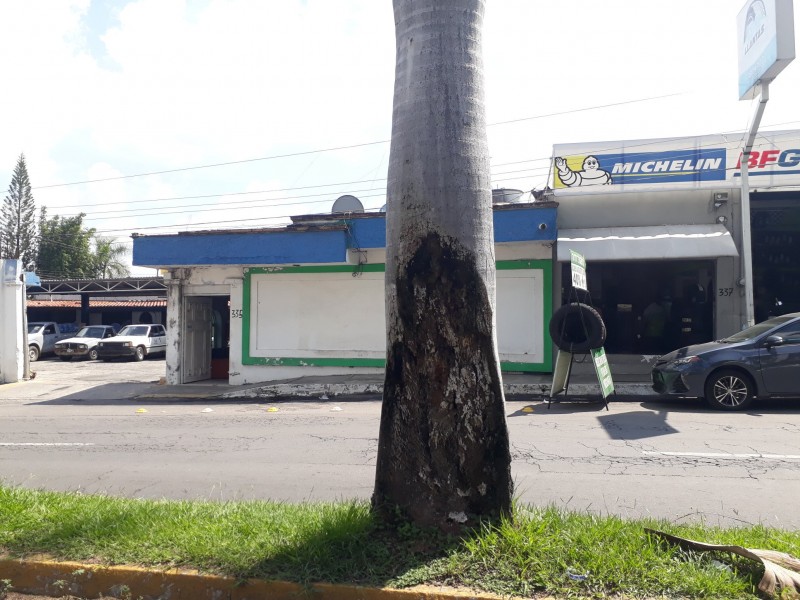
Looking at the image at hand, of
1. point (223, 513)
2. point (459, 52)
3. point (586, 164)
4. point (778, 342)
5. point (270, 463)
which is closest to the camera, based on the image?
point (459, 52)

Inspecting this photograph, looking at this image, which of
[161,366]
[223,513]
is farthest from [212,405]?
[161,366]

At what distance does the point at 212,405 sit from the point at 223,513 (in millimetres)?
9708

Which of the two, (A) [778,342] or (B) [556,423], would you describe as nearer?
(B) [556,423]

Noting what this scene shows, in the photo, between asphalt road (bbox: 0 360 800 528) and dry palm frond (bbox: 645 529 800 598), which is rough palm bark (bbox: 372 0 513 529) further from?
asphalt road (bbox: 0 360 800 528)

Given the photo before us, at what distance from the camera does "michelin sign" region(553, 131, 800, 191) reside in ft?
49.8

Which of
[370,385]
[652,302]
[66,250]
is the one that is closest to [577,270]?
[652,302]

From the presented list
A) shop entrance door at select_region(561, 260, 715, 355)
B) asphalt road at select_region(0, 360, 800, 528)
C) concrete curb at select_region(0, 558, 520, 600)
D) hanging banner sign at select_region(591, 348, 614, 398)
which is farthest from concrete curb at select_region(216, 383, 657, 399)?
concrete curb at select_region(0, 558, 520, 600)

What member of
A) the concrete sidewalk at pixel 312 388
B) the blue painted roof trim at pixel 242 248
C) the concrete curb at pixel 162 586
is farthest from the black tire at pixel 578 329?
the concrete curb at pixel 162 586

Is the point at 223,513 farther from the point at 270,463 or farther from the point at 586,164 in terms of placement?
the point at 586,164

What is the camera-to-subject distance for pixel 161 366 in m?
25.8

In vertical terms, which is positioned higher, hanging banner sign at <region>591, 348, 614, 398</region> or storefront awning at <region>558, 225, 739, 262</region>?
storefront awning at <region>558, 225, 739, 262</region>

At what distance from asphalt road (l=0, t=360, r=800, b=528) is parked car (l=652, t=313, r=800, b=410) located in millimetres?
354

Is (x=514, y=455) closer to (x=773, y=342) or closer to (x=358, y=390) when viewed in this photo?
(x=773, y=342)

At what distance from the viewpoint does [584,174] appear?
15914 mm
